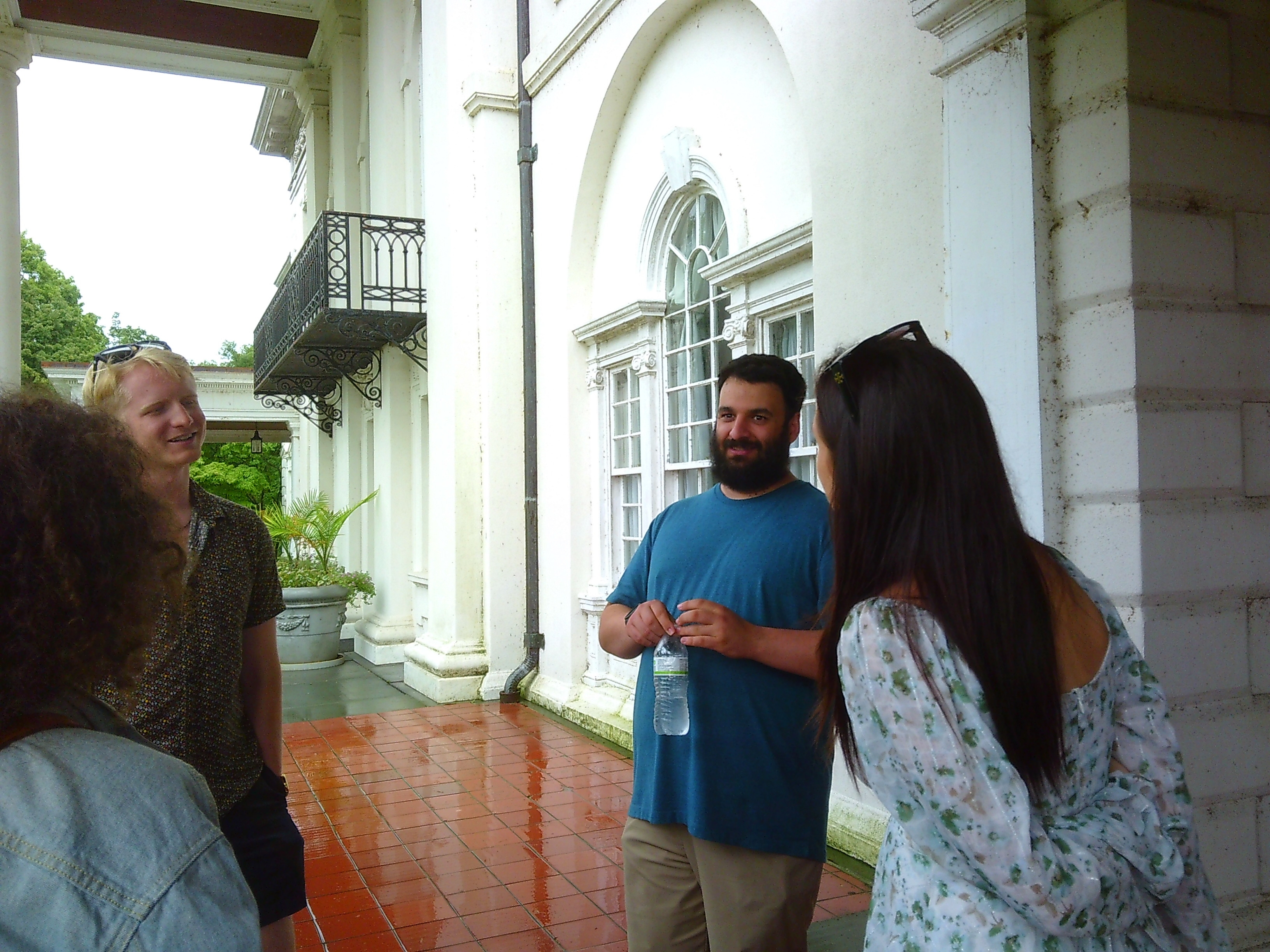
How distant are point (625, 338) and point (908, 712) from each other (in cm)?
666

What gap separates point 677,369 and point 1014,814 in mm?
6100

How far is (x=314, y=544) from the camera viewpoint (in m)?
12.2

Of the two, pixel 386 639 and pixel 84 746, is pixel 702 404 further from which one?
pixel 386 639

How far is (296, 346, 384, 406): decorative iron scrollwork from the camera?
12859mm

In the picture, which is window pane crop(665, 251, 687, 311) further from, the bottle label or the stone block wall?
the bottle label

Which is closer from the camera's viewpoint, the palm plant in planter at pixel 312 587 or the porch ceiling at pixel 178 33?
the palm plant in planter at pixel 312 587

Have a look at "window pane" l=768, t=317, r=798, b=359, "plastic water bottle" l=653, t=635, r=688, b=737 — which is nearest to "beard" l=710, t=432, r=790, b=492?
"plastic water bottle" l=653, t=635, r=688, b=737

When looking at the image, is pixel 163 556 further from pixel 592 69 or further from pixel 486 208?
pixel 486 208

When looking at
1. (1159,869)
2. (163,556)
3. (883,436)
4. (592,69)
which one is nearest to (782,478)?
(883,436)

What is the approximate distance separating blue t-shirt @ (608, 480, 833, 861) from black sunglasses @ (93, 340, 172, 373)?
4.70ft

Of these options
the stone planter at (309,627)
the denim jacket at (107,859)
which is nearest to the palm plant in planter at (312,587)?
the stone planter at (309,627)

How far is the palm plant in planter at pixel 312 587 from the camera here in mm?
11430

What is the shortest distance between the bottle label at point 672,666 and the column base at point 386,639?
9.57 meters

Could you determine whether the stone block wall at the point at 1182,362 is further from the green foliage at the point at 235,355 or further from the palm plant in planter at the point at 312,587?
the green foliage at the point at 235,355
